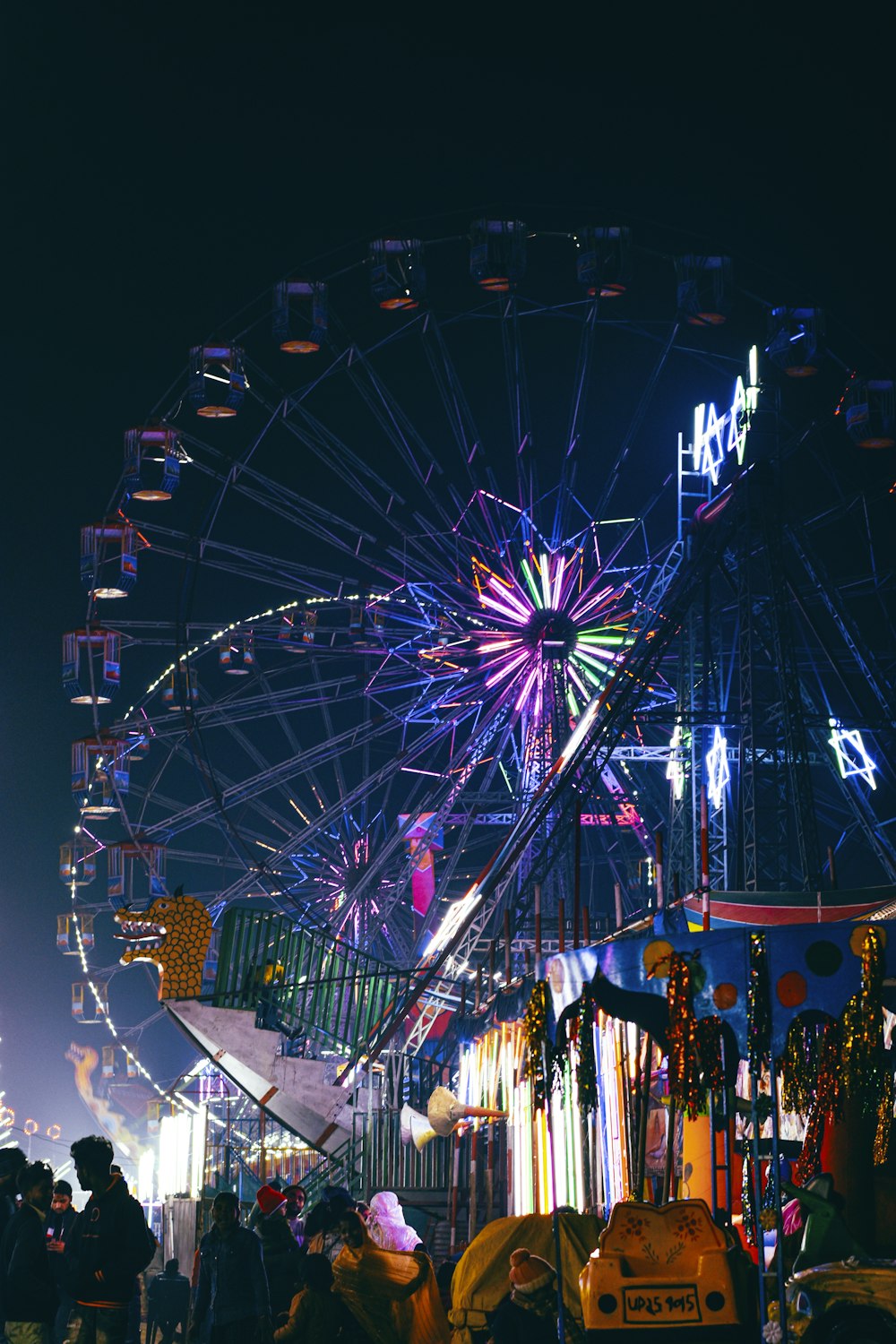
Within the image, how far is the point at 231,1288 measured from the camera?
415 inches

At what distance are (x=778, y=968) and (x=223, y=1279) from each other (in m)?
3.65

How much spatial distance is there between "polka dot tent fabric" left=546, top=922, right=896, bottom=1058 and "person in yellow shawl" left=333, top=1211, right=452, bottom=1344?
2.42 meters

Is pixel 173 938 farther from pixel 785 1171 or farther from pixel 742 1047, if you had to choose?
pixel 742 1047

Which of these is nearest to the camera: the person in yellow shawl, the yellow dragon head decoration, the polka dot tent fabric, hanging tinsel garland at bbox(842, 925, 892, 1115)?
hanging tinsel garland at bbox(842, 925, 892, 1115)

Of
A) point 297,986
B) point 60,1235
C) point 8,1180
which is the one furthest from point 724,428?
point 8,1180

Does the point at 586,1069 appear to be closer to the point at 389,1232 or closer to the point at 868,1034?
the point at 389,1232

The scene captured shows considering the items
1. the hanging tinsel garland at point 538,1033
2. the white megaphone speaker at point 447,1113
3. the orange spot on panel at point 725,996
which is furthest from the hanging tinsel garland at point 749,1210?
the white megaphone speaker at point 447,1113

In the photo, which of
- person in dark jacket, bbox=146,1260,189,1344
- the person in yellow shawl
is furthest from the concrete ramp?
the person in yellow shawl

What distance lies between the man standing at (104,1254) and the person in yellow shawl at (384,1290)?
1.57 metres

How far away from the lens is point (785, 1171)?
1389cm

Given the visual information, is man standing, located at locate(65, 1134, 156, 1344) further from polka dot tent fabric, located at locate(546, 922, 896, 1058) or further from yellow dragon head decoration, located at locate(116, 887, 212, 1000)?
yellow dragon head decoration, located at locate(116, 887, 212, 1000)

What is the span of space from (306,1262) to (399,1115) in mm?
9572

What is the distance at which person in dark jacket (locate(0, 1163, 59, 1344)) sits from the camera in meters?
9.73

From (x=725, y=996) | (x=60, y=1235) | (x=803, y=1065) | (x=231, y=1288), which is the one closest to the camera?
(x=725, y=996)
